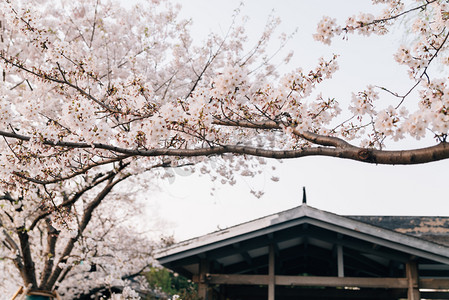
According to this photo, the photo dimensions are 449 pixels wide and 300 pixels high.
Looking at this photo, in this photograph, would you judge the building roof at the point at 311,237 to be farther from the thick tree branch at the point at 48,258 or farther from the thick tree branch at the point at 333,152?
the thick tree branch at the point at 333,152

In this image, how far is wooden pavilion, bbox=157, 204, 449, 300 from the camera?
22.0 feet

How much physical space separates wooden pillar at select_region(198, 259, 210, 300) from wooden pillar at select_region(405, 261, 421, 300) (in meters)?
3.14

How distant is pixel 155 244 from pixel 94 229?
3.33 m

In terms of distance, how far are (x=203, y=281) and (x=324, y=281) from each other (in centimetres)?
193

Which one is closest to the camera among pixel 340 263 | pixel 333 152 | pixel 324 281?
pixel 333 152

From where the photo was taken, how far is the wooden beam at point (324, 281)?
6.74 m

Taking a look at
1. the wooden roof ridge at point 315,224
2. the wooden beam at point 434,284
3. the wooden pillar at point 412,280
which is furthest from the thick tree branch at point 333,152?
the wooden beam at point 434,284

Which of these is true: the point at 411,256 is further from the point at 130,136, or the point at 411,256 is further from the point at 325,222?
the point at 130,136

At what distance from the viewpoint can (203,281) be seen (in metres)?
7.12

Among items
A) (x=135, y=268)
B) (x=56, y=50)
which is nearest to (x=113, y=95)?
(x=56, y=50)

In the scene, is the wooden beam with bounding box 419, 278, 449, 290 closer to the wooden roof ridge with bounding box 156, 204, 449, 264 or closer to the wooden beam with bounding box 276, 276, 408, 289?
the wooden beam with bounding box 276, 276, 408, 289

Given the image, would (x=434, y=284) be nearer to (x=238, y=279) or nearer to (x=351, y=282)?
(x=351, y=282)

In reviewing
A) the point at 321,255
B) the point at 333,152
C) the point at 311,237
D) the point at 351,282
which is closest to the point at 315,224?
the point at 311,237

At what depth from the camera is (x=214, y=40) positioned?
911 centimetres
